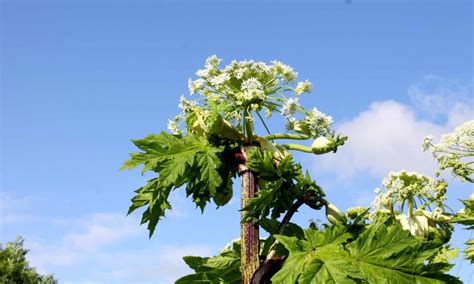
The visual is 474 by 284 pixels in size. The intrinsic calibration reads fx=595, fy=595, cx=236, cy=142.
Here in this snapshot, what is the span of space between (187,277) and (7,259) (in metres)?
22.4

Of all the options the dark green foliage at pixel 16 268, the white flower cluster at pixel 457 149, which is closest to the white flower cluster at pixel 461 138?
the white flower cluster at pixel 457 149

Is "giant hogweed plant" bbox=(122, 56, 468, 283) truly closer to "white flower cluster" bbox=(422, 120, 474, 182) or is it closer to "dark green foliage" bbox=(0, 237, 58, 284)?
"white flower cluster" bbox=(422, 120, 474, 182)

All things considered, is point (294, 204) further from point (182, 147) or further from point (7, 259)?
point (7, 259)

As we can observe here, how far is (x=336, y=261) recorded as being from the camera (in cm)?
524

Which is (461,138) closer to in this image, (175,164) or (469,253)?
(469,253)

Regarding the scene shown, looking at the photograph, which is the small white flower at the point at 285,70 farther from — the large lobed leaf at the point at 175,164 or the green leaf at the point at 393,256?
the green leaf at the point at 393,256

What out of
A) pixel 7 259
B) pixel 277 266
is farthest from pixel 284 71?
pixel 7 259

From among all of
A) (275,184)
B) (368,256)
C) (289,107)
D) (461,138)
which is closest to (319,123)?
(289,107)

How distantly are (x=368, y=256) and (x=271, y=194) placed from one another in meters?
1.08

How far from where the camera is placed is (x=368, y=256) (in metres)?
5.52

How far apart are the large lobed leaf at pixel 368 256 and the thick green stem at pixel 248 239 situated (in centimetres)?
49

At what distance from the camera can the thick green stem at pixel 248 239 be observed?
19.3 ft

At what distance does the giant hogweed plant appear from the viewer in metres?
5.52

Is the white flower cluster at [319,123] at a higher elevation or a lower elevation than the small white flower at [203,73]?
lower
